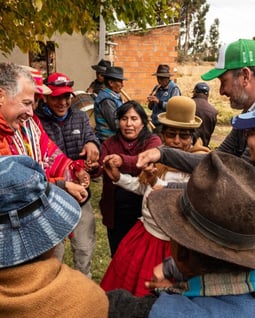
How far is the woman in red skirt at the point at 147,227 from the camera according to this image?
2.38 m

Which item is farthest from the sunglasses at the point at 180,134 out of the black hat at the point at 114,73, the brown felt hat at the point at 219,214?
the black hat at the point at 114,73

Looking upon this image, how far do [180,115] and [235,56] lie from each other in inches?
22.5

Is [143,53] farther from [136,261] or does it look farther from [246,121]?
[246,121]

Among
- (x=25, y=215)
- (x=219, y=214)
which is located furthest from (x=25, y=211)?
(x=219, y=214)

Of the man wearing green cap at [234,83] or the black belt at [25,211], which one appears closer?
the black belt at [25,211]

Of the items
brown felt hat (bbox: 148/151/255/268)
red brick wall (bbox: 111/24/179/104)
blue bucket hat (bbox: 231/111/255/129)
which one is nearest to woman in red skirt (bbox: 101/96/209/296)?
blue bucket hat (bbox: 231/111/255/129)

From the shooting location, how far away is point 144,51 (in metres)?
14.2

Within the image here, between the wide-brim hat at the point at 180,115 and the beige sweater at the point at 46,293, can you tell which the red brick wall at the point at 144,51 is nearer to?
the wide-brim hat at the point at 180,115

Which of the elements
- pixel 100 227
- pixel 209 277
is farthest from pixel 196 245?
pixel 100 227

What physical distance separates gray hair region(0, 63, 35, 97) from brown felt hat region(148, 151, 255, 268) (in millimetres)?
1463

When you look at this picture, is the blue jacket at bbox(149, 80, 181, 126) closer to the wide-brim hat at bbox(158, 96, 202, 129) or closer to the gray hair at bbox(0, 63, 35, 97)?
the wide-brim hat at bbox(158, 96, 202, 129)

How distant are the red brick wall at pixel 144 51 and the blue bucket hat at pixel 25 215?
13.3m

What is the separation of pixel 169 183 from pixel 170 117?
0.55 meters

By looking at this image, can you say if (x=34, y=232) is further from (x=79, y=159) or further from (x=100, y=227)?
(x=100, y=227)
